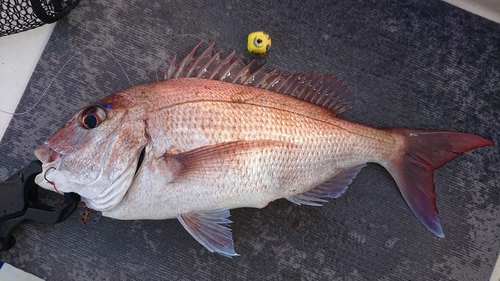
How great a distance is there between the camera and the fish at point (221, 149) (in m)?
1.32

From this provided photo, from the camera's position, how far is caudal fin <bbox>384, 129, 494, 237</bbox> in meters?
1.63

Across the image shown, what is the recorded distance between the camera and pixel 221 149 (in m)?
1.37

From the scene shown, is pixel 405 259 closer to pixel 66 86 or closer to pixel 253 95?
pixel 253 95

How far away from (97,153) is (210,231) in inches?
22.0

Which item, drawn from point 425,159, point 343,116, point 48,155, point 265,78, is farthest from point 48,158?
point 425,159

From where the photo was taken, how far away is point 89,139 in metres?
1.31

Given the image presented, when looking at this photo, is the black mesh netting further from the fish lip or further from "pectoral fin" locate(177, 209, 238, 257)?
"pectoral fin" locate(177, 209, 238, 257)

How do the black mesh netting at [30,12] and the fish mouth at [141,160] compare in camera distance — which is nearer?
the fish mouth at [141,160]

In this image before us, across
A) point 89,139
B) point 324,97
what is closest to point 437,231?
point 324,97

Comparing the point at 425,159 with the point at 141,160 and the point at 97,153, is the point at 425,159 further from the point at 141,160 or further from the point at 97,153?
the point at 97,153

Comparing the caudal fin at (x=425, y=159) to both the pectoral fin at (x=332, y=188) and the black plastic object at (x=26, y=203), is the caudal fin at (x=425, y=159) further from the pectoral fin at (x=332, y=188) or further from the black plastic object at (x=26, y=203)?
the black plastic object at (x=26, y=203)

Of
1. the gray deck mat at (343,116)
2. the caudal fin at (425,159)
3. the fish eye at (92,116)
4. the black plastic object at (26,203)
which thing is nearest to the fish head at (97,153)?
the fish eye at (92,116)

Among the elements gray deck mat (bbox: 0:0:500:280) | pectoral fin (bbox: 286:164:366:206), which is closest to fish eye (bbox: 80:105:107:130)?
gray deck mat (bbox: 0:0:500:280)

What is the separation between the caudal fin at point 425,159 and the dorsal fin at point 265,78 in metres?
0.33
